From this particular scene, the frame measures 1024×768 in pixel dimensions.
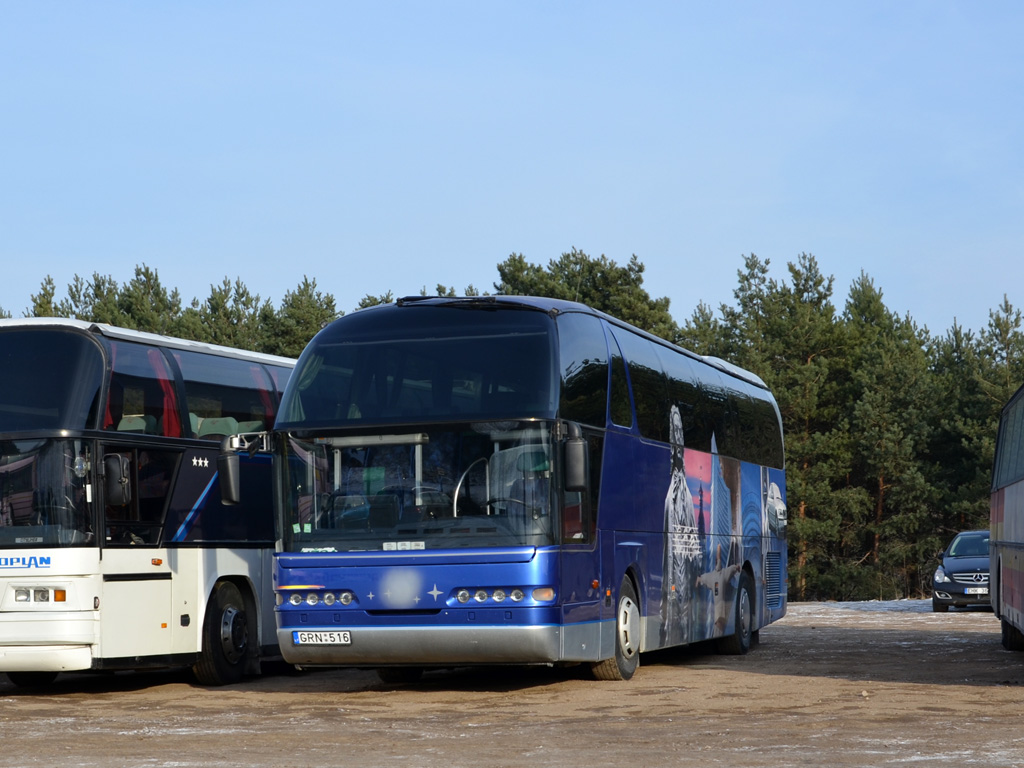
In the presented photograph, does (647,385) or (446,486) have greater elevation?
(647,385)

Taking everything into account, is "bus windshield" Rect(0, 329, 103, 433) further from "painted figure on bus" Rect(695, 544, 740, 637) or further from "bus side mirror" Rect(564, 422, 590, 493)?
"painted figure on bus" Rect(695, 544, 740, 637)

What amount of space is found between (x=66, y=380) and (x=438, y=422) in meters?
3.50

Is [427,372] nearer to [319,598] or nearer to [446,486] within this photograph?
[446,486]

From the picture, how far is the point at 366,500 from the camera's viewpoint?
13.3m

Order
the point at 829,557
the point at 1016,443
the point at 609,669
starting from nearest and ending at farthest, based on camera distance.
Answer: the point at 609,669 → the point at 1016,443 → the point at 829,557

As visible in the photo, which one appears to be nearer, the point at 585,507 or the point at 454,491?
the point at 454,491

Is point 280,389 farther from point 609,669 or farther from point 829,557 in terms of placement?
point 829,557

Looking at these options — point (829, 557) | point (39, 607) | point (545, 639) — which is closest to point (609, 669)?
point (545, 639)

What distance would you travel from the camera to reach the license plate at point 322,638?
13.2 m

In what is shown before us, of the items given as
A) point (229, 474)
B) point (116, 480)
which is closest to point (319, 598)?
point (229, 474)

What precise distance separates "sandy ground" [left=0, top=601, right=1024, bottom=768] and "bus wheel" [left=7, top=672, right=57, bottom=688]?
17 centimetres

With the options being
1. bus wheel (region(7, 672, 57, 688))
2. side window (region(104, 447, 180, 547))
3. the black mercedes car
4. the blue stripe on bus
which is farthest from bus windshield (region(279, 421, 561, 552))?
the black mercedes car

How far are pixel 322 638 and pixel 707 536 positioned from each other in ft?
19.9

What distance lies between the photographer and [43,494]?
13578mm
